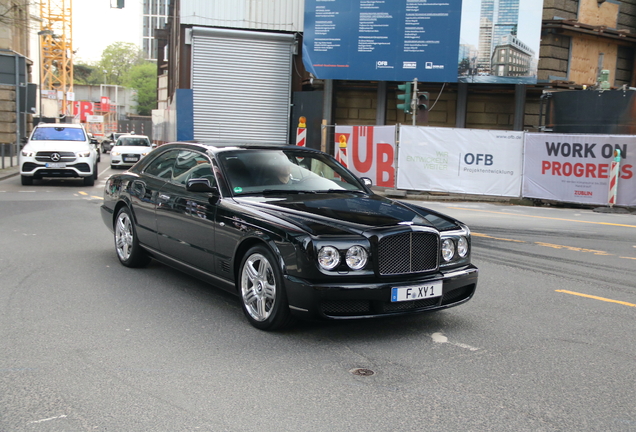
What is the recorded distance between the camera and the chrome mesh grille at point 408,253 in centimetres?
486

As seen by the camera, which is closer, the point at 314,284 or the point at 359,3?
the point at 314,284

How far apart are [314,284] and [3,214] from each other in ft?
31.4

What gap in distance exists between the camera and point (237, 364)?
4430 millimetres

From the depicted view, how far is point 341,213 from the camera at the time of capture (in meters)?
5.25

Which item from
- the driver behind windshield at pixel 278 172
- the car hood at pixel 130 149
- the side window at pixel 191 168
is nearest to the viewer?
the driver behind windshield at pixel 278 172

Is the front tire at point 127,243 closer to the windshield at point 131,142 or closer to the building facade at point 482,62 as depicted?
the building facade at point 482,62

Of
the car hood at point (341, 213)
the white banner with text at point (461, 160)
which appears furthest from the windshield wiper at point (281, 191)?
A: the white banner with text at point (461, 160)

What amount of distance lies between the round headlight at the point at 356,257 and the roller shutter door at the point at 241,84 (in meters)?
24.1

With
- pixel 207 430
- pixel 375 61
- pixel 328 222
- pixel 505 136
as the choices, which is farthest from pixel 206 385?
pixel 375 61

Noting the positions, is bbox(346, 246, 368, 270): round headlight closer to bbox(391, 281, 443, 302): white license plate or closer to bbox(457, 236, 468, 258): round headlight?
bbox(391, 281, 443, 302): white license plate

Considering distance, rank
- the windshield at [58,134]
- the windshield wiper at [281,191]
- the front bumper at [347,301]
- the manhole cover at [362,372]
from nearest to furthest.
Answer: the manhole cover at [362,372] → the front bumper at [347,301] → the windshield wiper at [281,191] → the windshield at [58,134]

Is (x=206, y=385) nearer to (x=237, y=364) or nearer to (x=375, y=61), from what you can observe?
(x=237, y=364)

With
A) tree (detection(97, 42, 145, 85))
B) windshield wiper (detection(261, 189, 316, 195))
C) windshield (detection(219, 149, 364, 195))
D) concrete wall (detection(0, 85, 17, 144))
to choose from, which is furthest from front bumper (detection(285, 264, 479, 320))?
tree (detection(97, 42, 145, 85))

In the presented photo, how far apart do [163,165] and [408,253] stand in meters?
3.36
